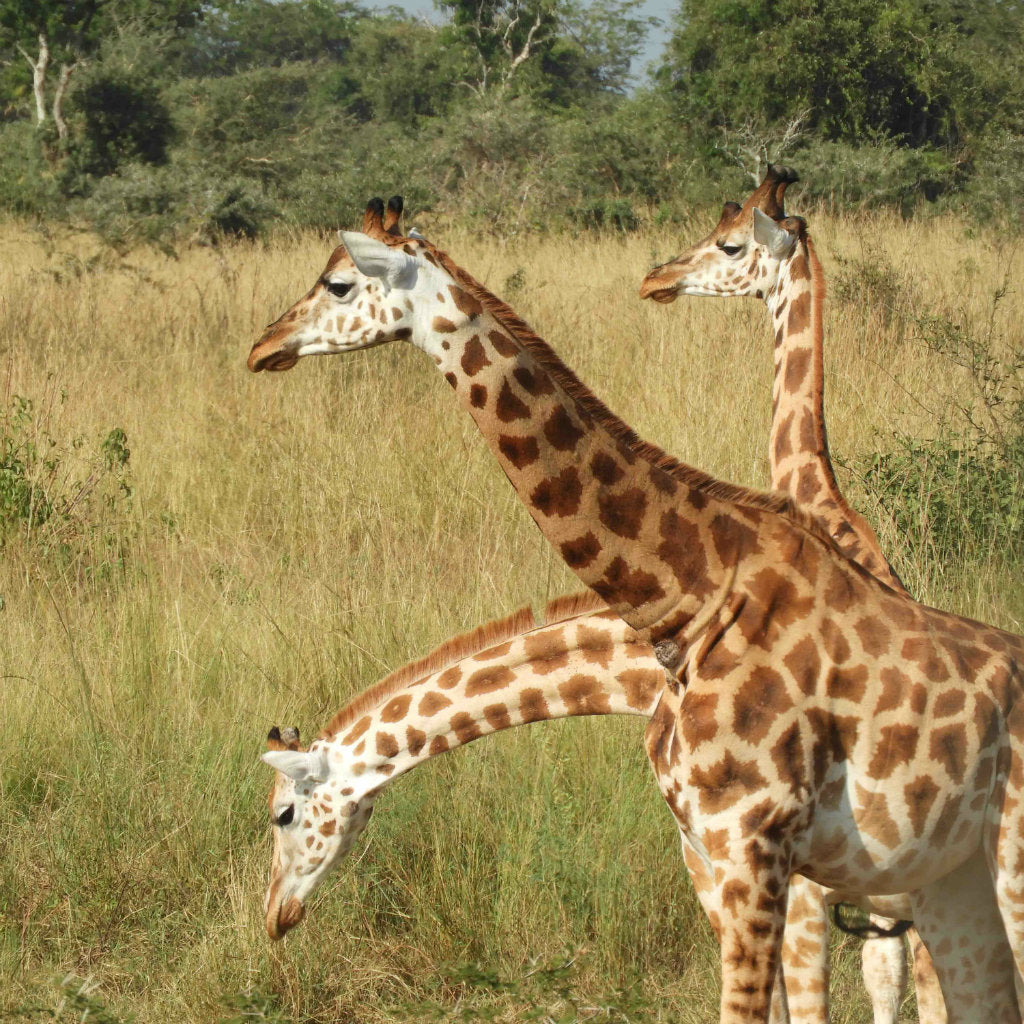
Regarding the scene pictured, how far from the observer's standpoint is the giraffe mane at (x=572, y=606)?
10.2ft

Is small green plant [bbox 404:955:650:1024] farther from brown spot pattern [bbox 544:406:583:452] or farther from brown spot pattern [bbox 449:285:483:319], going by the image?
brown spot pattern [bbox 449:285:483:319]

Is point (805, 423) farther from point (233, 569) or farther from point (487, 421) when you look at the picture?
point (233, 569)

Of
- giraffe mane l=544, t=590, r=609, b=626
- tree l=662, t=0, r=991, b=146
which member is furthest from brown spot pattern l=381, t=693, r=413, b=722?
tree l=662, t=0, r=991, b=146

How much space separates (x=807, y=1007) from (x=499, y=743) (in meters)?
1.36

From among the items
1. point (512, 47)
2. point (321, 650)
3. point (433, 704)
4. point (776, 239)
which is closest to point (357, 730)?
point (433, 704)

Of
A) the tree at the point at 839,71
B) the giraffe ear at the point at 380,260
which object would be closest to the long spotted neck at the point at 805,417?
the giraffe ear at the point at 380,260

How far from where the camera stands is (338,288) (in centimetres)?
254

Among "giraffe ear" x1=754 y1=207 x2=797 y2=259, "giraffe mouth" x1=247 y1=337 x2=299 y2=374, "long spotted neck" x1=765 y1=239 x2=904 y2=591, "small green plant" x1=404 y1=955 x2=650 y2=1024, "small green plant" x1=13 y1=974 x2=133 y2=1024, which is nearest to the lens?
"giraffe mouth" x1=247 y1=337 x2=299 y2=374

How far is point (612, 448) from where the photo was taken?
2.51 m

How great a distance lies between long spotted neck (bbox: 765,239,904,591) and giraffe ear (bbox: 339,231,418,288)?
1351mm

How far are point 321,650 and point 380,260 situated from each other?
8.15 ft

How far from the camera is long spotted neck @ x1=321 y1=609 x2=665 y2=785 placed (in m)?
2.98

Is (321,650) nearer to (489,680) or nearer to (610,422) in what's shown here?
(489,680)

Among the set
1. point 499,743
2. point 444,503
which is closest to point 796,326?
point 499,743
